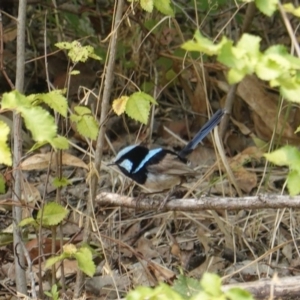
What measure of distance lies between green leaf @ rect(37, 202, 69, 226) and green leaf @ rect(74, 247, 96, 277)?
18 cm

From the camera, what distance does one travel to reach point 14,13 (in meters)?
5.71

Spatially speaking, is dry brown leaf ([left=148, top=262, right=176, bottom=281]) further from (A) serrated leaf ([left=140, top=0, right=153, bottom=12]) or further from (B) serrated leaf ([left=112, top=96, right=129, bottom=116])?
(A) serrated leaf ([left=140, top=0, right=153, bottom=12])

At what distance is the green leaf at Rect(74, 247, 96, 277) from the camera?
116 inches

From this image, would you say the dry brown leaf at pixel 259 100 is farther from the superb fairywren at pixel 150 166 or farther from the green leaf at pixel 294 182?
the green leaf at pixel 294 182

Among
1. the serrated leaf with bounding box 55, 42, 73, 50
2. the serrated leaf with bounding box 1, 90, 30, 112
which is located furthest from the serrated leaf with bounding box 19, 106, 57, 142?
the serrated leaf with bounding box 55, 42, 73, 50

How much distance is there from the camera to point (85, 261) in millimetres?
2965

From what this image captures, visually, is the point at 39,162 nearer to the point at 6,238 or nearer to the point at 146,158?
the point at 6,238

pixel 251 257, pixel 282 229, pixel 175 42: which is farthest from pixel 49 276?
pixel 175 42

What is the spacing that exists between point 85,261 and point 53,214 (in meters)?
0.28

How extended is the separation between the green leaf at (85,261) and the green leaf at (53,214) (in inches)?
7.0

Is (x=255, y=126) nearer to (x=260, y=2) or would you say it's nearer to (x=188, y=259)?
(x=188, y=259)

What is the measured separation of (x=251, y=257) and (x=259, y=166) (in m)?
1.01

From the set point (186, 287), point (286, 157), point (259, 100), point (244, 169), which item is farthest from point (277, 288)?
point (259, 100)

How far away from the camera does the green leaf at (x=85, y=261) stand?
2943mm
